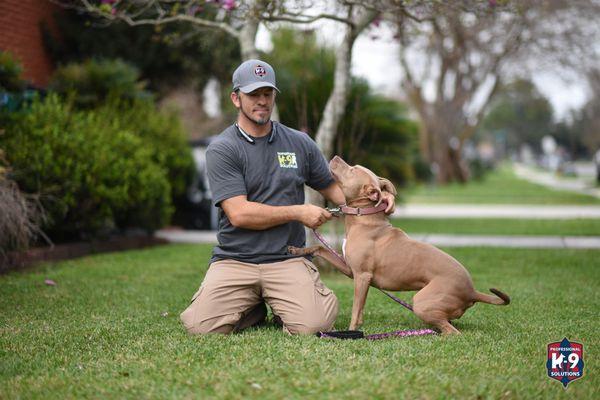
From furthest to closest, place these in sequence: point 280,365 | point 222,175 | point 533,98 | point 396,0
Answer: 1. point 533,98
2. point 396,0
3. point 222,175
4. point 280,365

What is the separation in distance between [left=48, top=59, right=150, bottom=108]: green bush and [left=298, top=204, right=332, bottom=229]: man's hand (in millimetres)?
7405

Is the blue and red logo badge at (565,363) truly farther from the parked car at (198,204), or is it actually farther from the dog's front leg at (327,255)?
the parked car at (198,204)

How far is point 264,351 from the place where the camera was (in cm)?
459

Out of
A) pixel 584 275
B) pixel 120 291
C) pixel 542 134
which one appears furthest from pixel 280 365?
pixel 542 134

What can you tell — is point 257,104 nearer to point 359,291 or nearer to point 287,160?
point 287,160

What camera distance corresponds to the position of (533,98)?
40.5m

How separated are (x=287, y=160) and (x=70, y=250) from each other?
5.34 m

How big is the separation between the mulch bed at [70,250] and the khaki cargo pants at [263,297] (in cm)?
371

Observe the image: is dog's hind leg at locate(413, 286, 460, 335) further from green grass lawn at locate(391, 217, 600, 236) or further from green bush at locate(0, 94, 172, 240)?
green grass lawn at locate(391, 217, 600, 236)

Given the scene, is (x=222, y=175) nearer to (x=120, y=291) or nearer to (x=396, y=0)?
(x=120, y=291)

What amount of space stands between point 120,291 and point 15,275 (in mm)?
1480

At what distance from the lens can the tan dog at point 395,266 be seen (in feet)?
16.4

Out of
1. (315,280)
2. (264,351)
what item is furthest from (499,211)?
(264,351)

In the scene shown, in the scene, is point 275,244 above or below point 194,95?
below
